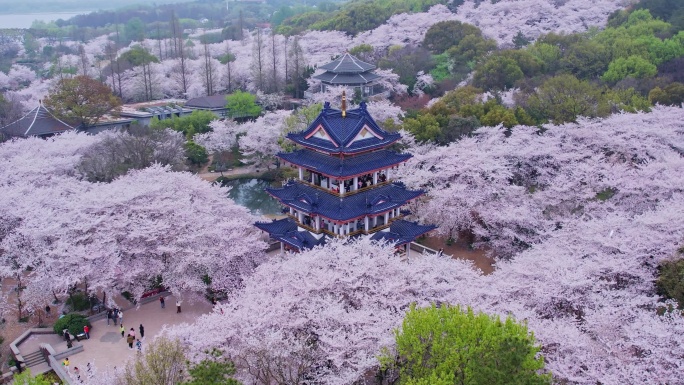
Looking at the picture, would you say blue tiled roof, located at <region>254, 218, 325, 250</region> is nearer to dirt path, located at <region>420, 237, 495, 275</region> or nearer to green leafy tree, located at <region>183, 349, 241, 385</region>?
dirt path, located at <region>420, 237, 495, 275</region>

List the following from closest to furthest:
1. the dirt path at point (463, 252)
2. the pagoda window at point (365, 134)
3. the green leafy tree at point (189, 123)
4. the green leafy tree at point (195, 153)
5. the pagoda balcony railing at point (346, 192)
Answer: the pagoda window at point (365, 134) < the pagoda balcony railing at point (346, 192) < the dirt path at point (463, 252) < the green leafy tree at point (195, 153) < the green leafy tree at point (189, 123)

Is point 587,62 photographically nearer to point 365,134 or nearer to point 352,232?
point 365,134

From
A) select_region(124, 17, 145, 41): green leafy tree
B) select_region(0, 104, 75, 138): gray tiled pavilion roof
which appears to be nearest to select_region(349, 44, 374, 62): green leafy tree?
select_region(0, 104, 75, 138): gray tiled pavilion roof

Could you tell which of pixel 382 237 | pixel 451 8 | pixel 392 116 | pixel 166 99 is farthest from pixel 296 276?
pixel 451 8

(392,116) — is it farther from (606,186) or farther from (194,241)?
(194,241)

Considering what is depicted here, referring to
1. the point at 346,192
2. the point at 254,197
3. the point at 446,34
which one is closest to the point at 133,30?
the point at 446,34

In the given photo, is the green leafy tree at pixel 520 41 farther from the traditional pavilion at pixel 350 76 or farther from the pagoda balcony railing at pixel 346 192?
the pagoda balcony railing at pixel 346 192

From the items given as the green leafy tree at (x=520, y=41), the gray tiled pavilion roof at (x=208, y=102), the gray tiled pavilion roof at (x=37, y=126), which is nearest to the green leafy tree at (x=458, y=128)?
the gray tiled pavilion roof at (x=208, y=102)
